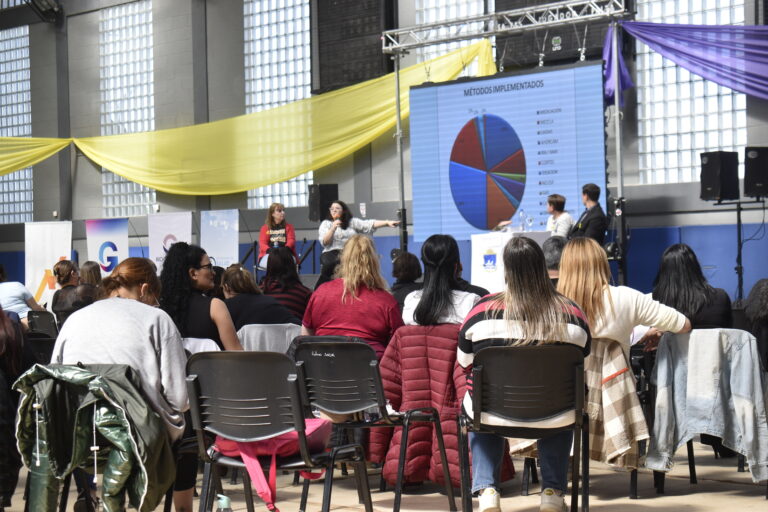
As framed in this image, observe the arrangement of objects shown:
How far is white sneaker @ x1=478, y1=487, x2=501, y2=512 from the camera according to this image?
354cm

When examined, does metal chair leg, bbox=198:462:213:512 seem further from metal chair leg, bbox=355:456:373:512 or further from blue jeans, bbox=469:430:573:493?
blue jeans, bbox=469:430:573:493

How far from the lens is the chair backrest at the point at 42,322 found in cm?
654

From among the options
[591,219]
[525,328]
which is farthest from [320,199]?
[525,328]

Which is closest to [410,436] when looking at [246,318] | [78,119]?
[246,318]

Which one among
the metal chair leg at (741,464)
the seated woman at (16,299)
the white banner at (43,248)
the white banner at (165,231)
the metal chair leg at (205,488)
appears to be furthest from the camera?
the white banner at (43,248)

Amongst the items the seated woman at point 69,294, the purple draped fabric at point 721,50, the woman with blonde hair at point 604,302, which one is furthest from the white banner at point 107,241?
the woman with blonde hair at point 604,302

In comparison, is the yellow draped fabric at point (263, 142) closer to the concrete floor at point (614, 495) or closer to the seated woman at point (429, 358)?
the concrete floor at point (614, 495)

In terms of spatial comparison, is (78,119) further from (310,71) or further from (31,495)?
(31,495)

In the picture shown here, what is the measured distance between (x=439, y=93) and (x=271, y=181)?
2760 mm

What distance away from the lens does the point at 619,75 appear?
33.9 ft

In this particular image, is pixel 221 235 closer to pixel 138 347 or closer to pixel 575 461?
pixel 138 347

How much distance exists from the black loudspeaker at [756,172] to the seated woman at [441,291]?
582cm

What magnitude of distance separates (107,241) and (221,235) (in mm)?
2142

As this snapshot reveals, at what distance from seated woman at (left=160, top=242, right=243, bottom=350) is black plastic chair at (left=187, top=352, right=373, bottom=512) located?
2.95 ft
